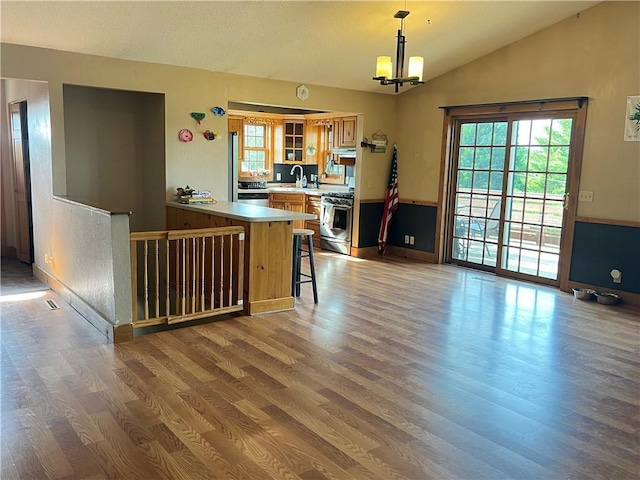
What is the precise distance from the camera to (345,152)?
311 inches

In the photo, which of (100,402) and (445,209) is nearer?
A: (100,402)

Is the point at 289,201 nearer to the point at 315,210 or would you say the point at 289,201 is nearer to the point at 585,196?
the point at 315,210

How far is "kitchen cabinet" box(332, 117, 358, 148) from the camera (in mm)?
7852

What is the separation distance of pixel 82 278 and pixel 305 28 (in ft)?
10.1

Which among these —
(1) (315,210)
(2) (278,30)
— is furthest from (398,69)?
(1) (315,210)

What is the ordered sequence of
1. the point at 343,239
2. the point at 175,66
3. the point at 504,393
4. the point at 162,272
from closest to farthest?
1. the point at 504,393
2. the point at 175,66
3. the point at 162,272
4. the point at 343,239

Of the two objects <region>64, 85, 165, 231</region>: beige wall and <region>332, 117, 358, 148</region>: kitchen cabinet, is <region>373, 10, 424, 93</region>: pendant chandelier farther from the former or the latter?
<region>332, 117, 358, 148</region>: kitchen cabinet

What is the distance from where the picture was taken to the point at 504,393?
320cm

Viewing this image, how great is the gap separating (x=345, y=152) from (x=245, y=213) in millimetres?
3518

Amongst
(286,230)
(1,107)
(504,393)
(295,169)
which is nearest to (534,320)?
(504,393)

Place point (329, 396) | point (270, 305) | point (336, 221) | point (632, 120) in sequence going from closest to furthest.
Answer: point (329, 396) → point (270, 305) → point (632, 120) → point (336, 221)

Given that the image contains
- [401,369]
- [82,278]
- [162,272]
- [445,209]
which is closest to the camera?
[401,369]

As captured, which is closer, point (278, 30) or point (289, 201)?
point (278, 30)

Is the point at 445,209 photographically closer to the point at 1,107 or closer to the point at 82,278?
the point at 82,278
